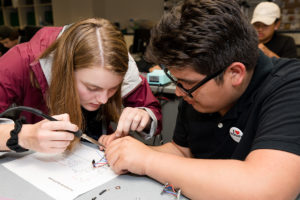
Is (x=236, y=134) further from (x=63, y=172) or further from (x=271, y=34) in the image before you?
(x=271, y=34)

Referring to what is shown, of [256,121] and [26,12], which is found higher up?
[256,121]

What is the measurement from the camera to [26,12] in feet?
18.0

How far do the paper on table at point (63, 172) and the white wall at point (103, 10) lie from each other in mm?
3959

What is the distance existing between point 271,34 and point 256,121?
2.21 m

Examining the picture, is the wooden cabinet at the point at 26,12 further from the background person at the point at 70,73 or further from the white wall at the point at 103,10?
the background person at the point at 70,73

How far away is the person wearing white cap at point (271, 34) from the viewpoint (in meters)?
2.59

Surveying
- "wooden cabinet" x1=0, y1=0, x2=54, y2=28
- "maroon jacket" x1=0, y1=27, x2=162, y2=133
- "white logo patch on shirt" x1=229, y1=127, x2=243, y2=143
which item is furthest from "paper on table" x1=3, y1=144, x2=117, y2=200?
"wooden cabinet" x1=0, y1=0, x2=54, y2=28

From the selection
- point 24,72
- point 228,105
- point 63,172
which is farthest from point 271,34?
point 63,172

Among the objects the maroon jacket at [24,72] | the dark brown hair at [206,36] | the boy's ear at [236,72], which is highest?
the dark brown hair at [206,36]

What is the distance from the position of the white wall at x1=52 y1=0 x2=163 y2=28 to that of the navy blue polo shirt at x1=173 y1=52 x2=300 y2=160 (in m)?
3.79

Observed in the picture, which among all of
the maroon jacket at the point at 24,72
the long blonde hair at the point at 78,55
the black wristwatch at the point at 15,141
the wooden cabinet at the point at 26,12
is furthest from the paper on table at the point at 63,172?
the wooden cabinet at the point at 26,12

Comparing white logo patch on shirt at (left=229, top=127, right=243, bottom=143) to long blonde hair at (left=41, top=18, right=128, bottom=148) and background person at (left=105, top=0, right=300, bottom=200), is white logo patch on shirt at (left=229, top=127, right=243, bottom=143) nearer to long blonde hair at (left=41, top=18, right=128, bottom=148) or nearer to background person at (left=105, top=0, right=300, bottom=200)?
background person at (left=105, top=0, right=300, bottom=200)

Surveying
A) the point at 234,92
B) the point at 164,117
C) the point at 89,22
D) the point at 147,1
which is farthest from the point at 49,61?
the point at 147,1

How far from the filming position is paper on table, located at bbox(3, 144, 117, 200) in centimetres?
70
